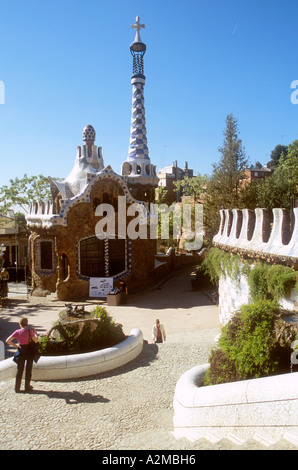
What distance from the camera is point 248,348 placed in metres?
5.86

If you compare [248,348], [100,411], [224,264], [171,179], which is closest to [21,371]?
[100,411]

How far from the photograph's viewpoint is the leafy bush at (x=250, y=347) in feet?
18.6

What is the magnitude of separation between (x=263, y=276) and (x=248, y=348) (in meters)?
2.72

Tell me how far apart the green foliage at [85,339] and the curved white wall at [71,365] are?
0.65 meters

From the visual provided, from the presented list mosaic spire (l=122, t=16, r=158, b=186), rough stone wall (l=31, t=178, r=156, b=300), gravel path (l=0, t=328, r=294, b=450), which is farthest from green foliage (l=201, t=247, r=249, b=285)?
mosaic spire (l=122, t=16, r=158, b=186)

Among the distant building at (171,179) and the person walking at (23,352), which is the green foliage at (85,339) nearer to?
the person walking at (23,352)

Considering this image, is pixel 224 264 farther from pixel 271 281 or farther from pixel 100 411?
pixel 100 411

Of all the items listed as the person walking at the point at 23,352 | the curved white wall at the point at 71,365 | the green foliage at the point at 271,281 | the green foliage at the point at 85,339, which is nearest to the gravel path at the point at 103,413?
the curved white wall at the point at 71,365

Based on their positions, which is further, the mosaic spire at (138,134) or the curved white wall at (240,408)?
the mosaic spire at (138,134)

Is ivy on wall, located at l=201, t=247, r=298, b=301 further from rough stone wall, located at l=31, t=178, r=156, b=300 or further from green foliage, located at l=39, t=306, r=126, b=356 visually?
rough stone wall, located at l=31, t=178, r=156, b=300

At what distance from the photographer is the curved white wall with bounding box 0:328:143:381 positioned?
7.81 metres

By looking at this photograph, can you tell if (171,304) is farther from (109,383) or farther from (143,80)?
(143,80)

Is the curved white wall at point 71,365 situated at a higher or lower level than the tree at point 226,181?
lower
